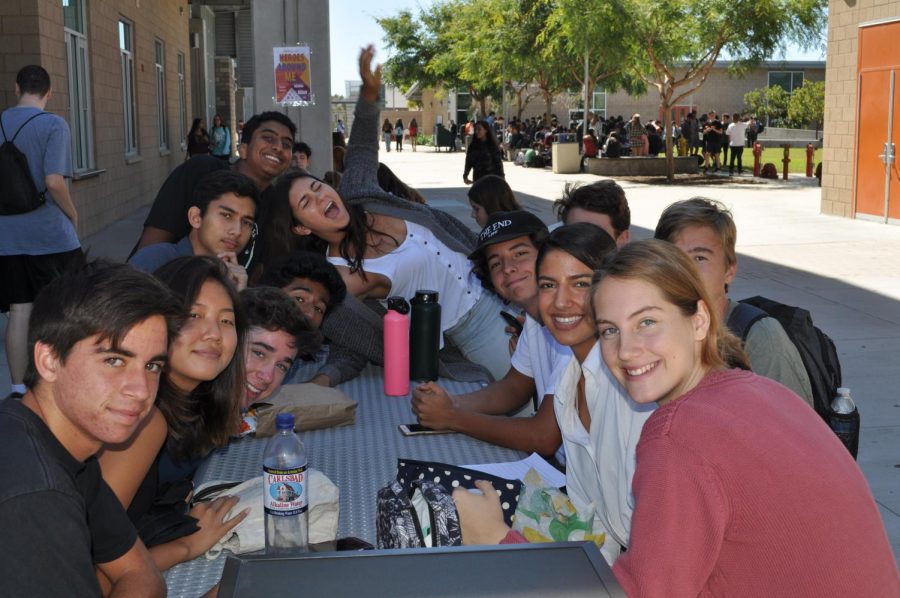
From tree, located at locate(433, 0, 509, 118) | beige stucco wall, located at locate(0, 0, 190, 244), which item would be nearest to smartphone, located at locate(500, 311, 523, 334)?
beige stucco wall, located at locate(0, 0, 190, 244)

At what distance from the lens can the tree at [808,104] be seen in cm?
4859

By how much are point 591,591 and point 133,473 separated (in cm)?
125

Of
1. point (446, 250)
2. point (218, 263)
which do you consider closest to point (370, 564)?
point (218, 263)

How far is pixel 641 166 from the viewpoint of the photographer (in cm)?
2839

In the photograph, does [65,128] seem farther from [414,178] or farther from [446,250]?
[414,178]

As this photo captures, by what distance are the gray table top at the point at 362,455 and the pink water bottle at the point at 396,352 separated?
6.8 inches

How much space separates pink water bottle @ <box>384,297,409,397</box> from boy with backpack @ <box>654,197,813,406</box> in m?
0.99

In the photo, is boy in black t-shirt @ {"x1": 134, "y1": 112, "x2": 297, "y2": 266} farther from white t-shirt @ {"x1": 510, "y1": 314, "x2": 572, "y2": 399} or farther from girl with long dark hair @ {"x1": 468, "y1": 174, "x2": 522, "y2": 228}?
white t-shirt @ {"x1": 510, "y1": 314, "x2": 572, "y2": 399}

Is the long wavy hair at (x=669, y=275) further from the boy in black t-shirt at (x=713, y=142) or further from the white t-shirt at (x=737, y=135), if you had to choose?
the boy in black t-shirt at (x=713, y=142)

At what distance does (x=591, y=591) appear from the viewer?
124 cm

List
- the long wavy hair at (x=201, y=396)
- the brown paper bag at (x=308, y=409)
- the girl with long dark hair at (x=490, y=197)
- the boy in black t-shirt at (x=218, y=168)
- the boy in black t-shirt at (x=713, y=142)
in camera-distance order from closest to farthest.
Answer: the long wavy hair at (x=201, y=396) < the brown paper bag at (x=308, y=409) < the boy in black t-shirt at (x=218, y=168) < the girl with long dark hair at (x=490, y=197) < the boy in black t-shirt at (x=713, y=142)

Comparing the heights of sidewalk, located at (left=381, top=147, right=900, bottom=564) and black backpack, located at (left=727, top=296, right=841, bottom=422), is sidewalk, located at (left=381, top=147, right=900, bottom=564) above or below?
below

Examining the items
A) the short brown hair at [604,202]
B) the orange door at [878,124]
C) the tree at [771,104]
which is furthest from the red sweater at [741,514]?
the tree at [771,104]

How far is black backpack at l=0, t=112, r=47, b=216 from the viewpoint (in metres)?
5.85
